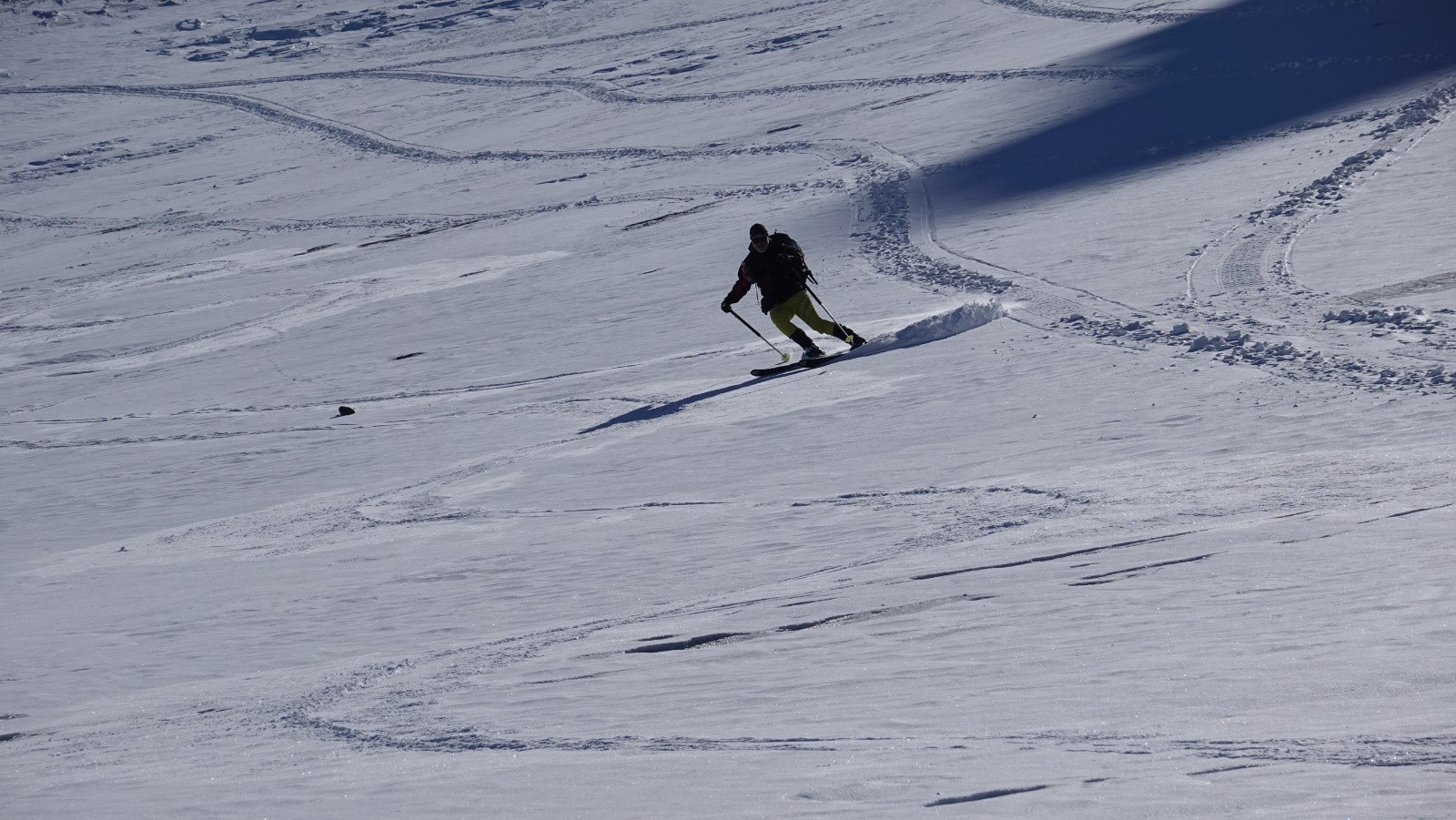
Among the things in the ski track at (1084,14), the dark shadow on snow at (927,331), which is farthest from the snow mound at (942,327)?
Result: the ski track at (1084,14)

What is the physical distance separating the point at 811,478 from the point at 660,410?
230 centimetres

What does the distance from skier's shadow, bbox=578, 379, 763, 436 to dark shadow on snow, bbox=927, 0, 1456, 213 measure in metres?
5.93

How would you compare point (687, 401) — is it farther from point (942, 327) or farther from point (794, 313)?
point (942, 327)

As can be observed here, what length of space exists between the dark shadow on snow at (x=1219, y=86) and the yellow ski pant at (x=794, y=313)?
4.88 meters

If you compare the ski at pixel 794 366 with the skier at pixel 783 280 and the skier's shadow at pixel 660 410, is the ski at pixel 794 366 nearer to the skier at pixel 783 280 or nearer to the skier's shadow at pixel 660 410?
the skier's shadow at pixel 660 410

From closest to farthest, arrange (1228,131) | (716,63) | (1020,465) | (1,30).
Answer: (1020,465) < (1228,131) < (716,63) < (1,30)

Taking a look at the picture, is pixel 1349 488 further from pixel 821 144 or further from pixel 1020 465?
pixel 821 144

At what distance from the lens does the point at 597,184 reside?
20016 mm

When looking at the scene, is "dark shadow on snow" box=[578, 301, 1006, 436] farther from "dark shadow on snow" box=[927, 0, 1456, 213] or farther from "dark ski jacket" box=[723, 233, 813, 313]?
"dark shadow on snow" box=[927, 0, 1456, 213]

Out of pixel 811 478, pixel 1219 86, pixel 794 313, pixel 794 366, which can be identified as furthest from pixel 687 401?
pixel 1219 86

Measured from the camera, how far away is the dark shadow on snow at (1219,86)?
1530 centimetres

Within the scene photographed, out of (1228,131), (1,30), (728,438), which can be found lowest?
(728,438)

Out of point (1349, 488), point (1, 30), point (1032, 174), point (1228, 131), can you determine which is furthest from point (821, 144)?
A: point (1, 30)

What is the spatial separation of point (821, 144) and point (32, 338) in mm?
10056
